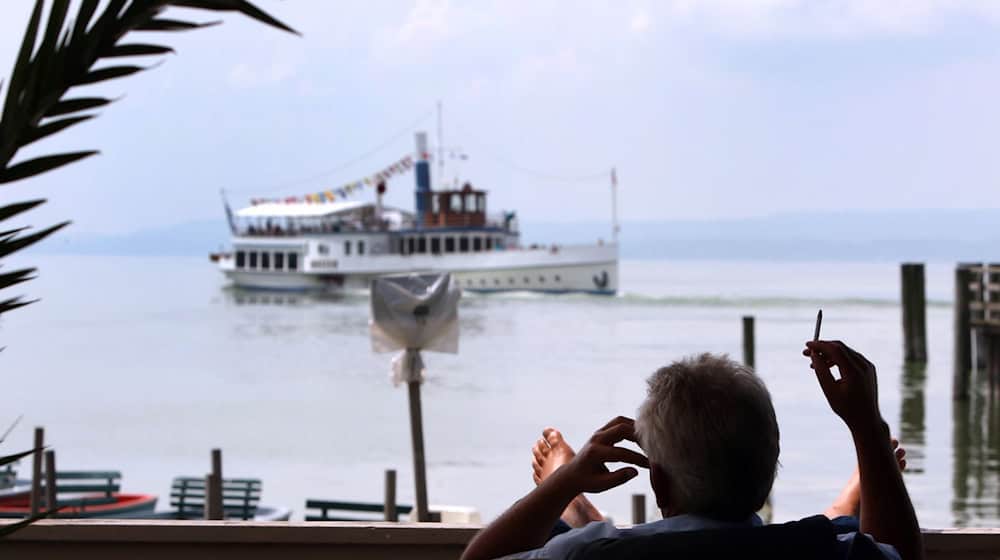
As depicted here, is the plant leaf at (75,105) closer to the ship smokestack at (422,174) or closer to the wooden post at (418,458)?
the wooden post at (418,458)

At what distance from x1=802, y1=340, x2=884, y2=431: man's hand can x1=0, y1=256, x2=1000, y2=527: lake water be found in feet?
34.0

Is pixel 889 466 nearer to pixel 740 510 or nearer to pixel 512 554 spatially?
pixel 740 510

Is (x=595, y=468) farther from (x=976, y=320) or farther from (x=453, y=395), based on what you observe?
(x=453, y=395)

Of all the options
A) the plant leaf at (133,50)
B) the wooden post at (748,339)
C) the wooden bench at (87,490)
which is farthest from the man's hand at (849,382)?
the wooden post at (748,339)

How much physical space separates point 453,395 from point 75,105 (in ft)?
84.6

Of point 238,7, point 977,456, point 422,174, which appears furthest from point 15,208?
point 422,174

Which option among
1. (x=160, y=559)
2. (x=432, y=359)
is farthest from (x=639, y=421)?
(x=432, y=359)

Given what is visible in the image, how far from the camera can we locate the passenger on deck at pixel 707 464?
47.5 inches

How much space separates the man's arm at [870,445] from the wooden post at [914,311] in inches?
743

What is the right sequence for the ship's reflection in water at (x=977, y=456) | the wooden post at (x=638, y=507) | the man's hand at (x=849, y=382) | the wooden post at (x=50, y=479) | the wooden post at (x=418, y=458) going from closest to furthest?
the man's hand at (x=849, y=382) → the wooden post at (x=638, y=507) → the wooden post at (x=418, y=458) → the wooden post at (x=50, y=479) → the ship's reflection in water at (x=977, y=456)

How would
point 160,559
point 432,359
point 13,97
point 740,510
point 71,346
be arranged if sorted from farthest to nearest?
point 71,346, point 432,359, point 160,559, point 740,510, point 13,97

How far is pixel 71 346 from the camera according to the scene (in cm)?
4488

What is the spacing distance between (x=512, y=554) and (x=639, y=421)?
170mm

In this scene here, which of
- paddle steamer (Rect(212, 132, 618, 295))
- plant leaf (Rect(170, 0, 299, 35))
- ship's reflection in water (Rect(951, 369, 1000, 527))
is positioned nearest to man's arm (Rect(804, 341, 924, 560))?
plant leaf (Rect(170, 0, 299, 35))
